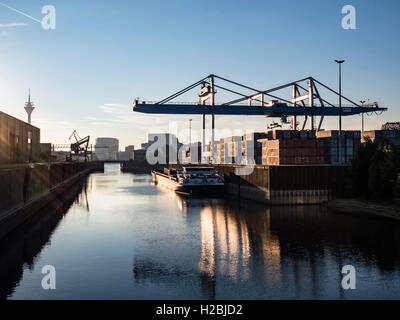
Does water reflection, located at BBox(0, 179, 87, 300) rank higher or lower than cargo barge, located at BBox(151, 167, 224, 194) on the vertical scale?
lower

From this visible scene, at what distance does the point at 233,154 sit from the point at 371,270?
188ft

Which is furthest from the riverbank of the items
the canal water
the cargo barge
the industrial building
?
the industrial building

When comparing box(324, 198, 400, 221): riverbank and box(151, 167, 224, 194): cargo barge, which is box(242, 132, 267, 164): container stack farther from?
box(324, 198, 400, 221): riverbank

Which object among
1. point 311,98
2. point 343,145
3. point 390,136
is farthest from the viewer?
point 311,98

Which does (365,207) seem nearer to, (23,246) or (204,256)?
(204,256)

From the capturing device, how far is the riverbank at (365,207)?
127 ft

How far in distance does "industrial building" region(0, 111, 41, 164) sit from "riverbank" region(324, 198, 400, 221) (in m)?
40.3

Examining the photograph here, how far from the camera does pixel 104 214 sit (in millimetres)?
44062

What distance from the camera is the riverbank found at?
127 feet

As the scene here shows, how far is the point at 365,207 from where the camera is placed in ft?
138

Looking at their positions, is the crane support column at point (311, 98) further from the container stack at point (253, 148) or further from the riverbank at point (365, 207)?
the riverbank at point (365, 207)

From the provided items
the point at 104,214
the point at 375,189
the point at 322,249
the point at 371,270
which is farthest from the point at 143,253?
the point at 375,189

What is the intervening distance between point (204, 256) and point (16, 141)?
140ft

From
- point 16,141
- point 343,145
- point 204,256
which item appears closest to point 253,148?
point 343,145
